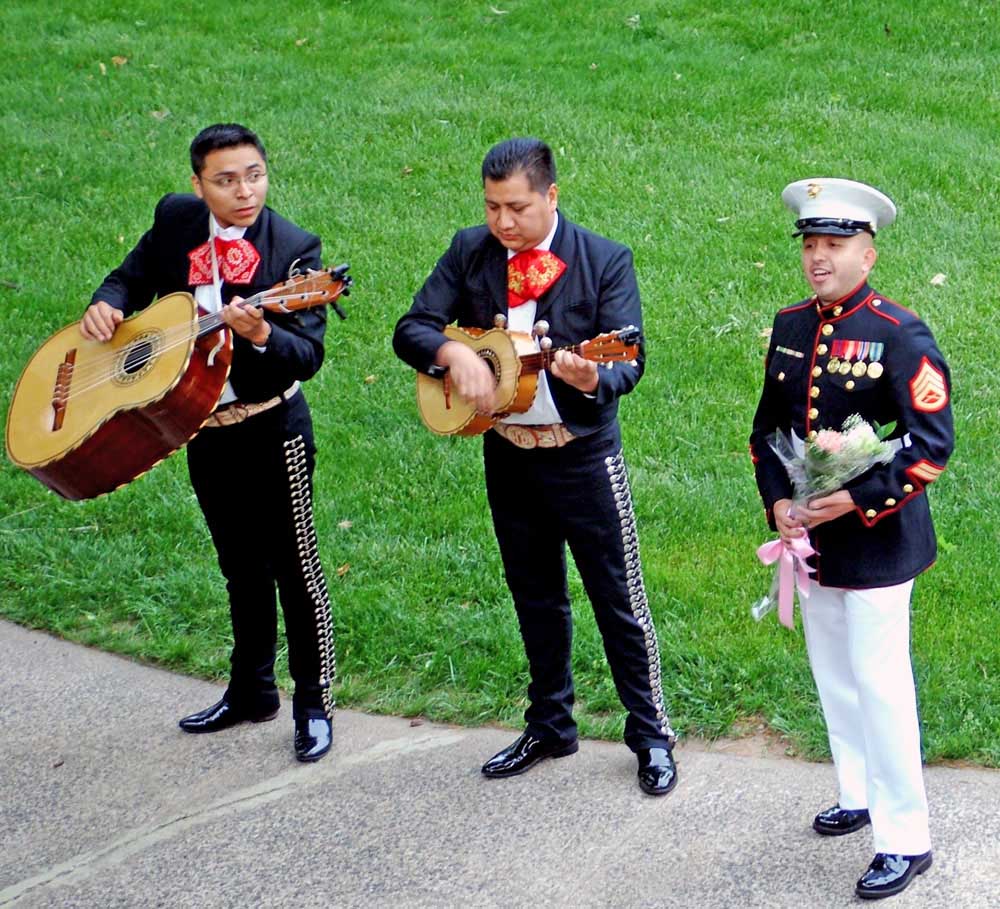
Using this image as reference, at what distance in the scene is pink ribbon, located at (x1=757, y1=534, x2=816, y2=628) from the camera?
371 centimetres

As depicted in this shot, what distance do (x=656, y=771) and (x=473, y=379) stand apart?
1.39m

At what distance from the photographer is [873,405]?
3.61 meters

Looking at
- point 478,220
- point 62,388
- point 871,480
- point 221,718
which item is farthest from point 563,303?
point 478,220

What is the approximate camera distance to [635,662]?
14.1 ft

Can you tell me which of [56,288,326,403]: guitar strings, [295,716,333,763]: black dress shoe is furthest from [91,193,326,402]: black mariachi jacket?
[295,716,333,763]: black dress shoe

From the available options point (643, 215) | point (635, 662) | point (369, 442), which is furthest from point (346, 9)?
point (635, 662)

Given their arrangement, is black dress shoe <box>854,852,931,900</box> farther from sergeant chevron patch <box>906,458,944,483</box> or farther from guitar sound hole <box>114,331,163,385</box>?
guitar sound hole <box>114,331,163,385</box>

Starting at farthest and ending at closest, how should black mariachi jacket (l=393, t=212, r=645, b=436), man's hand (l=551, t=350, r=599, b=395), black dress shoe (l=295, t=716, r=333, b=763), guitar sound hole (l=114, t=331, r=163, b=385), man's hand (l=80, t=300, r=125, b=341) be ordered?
black dress shoe (l=295, t=716, r=333, b=763) → man's hand (l=80, t=300, r=125, b=341) → guitar sound hole (l=114, t=331, r=163, b=385) → black mariachi jacket (l=393, t=212, r=645, b=436) → man's hand (l=551, t=350, r=599, b=395)

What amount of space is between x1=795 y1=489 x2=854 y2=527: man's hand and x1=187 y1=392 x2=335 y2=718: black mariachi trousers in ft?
5.51

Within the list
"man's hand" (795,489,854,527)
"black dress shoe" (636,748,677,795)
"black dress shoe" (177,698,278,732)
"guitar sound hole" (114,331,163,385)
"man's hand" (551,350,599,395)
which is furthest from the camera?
"black dress shoe" (177,698,278,732)

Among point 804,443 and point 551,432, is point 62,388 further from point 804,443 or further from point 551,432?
point 804,443

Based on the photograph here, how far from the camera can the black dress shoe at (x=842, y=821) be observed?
13.1 ft

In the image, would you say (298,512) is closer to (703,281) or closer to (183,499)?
(183,499)

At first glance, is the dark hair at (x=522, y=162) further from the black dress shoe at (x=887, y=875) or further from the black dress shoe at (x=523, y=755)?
the black dress shoe at (x=887, y=875)
